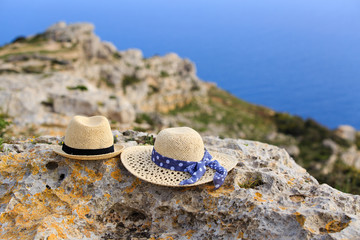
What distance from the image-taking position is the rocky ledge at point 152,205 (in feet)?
11.2

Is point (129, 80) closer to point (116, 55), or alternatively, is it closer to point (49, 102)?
point (116, 55)

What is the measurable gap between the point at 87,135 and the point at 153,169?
0.94 meters

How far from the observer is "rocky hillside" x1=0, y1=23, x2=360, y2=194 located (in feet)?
49.4

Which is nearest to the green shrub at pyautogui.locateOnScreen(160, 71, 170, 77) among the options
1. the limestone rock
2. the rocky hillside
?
the rocky hillside

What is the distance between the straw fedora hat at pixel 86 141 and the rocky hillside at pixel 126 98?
7.74 meters

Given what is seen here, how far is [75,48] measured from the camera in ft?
118

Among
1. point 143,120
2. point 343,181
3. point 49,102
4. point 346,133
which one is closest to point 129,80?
point 143,120

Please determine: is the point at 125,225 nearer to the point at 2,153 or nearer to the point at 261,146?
the point at 2,153

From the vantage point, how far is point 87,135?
407cm

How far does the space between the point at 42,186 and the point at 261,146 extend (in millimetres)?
3625

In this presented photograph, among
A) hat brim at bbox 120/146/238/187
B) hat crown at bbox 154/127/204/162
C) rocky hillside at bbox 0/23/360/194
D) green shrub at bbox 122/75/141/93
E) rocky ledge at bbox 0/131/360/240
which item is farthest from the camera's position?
green shrub at bbox 122/75/141/93

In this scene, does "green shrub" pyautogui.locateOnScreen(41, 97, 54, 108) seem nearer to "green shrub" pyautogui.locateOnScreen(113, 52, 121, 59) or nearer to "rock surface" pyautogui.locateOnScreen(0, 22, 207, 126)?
"rock surface" pyautogui.locateOnScreen(0, 22, 207, 126)

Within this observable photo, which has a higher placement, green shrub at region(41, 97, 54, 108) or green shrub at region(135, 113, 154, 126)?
green shrub at region(41, 97, 54, 108)

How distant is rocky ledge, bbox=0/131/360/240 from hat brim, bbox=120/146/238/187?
15 centimetres
